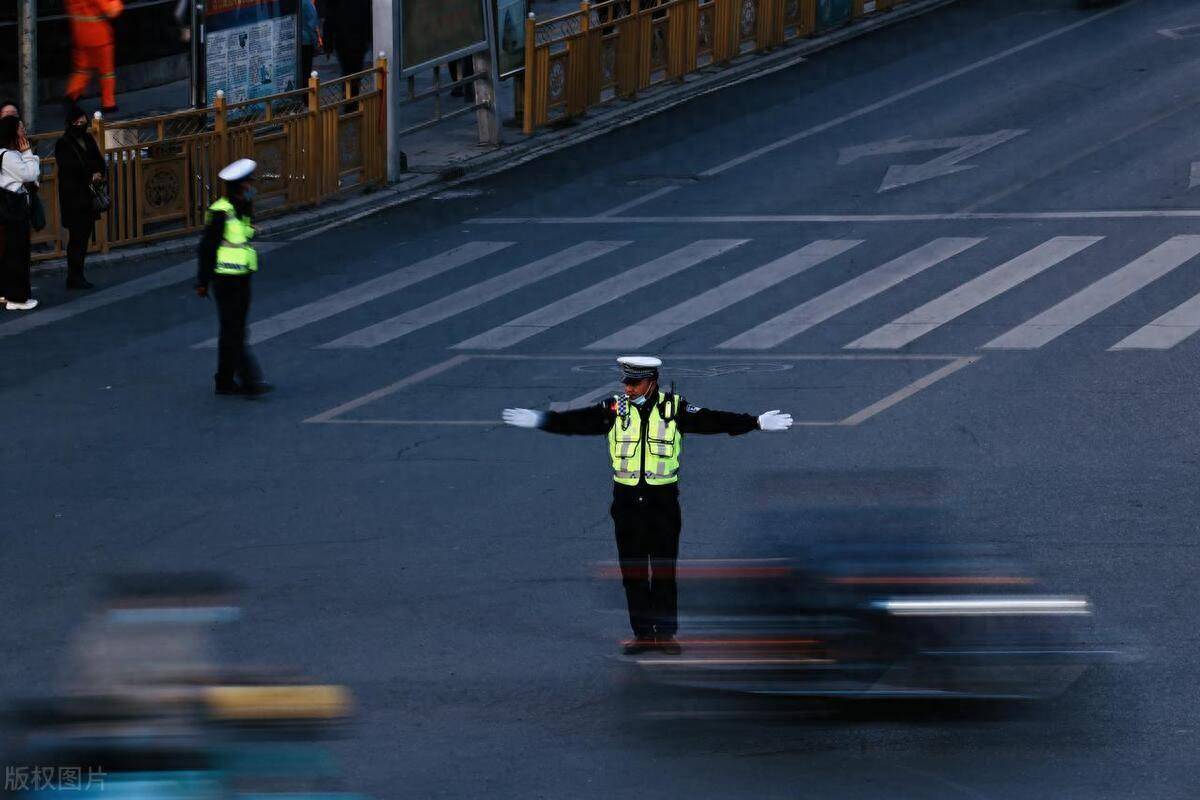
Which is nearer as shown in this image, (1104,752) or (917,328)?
(1104,752)

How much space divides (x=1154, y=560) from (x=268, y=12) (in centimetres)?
1682

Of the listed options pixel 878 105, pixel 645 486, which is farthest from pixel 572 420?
pixel 878 105

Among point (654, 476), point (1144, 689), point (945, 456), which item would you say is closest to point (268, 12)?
point (945, 456)

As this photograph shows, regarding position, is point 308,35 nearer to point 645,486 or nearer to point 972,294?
point 972,294

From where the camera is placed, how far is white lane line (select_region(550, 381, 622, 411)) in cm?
1625

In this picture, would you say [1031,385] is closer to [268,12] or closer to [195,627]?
[195,627]

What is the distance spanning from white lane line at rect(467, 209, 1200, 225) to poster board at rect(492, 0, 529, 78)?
194 inches

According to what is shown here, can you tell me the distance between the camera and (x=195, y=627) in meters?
7.15

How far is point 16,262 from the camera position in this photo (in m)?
20.0

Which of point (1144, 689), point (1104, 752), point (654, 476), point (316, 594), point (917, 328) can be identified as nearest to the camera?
point (1104, 752)

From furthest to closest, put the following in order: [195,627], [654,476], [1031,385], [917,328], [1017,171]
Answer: [1017,171], [917,328], [1031,385], [654,476], [195,627]

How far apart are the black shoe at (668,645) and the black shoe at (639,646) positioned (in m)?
0.05

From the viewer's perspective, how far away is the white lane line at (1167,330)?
57.5ft

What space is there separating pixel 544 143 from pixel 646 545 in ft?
60.5
